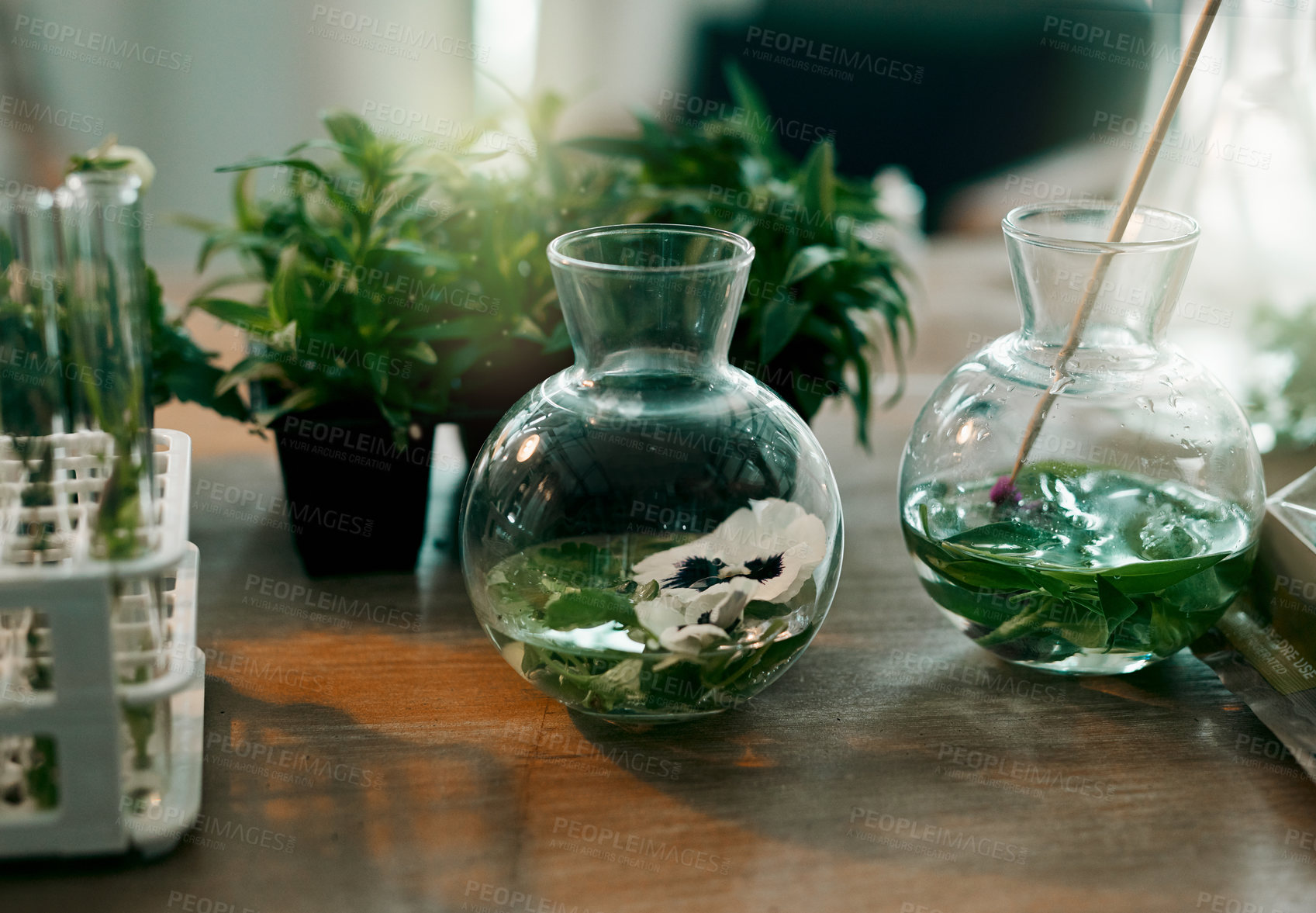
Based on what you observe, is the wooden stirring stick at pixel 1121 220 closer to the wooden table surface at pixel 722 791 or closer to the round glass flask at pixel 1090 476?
the round glass flask at pixel 1090 476

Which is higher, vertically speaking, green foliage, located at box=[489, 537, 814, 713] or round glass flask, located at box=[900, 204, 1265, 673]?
round glass flask, located at box=[900, 204, 1265, 673]

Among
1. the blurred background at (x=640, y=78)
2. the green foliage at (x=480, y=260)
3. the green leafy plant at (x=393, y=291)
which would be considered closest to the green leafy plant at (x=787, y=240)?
the green foliage at (x=480, y=260)

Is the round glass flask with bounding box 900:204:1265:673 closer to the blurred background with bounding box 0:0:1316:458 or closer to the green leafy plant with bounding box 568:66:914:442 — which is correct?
the green leafy plant with bounding box 568:66:914:442

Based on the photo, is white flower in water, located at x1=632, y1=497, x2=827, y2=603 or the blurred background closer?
white flower in water, located at x1=632, y1=497, x2=827, y2=603

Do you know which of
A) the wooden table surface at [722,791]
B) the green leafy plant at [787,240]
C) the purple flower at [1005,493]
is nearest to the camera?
the wooden table surface at [722,791]

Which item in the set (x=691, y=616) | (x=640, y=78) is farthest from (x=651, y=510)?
(x=640, y=78)

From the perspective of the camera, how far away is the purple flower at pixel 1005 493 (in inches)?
20.6

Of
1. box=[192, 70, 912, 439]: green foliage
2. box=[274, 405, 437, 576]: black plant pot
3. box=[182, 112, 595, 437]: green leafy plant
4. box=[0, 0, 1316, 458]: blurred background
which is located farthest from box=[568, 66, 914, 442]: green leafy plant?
box=[0, 0, 1316, 458]: blurred background

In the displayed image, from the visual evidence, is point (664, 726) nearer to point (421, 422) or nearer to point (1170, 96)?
point (421, 422)

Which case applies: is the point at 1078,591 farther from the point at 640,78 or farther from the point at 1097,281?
the point at 640,78

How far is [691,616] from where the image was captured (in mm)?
449

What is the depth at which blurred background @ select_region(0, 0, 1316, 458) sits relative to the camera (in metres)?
1.84

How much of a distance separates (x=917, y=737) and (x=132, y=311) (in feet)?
1.21

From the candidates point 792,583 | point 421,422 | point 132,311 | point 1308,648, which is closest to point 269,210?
point 421,422
